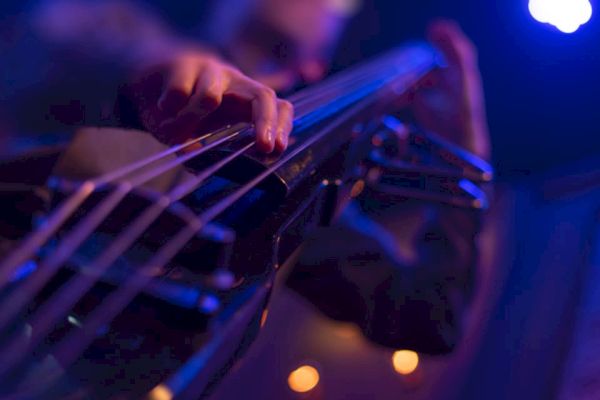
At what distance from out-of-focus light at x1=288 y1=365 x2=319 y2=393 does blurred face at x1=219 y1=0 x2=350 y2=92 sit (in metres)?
1.07

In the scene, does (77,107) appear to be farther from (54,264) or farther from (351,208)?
(54,264)

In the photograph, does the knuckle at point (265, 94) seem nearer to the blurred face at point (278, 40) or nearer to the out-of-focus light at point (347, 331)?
the out-of-focus light at point (347, 331)

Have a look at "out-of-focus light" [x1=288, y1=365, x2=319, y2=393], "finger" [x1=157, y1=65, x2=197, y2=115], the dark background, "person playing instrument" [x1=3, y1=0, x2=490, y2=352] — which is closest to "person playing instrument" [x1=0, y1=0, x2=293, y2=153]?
"person playing instrument" [x1=3, y1=0, x2=490, y2=352]

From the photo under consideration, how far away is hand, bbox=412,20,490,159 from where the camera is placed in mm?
1335

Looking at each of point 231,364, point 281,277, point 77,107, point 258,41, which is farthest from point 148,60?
point 258,41

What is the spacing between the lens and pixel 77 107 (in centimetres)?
100

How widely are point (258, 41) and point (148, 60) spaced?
0.72 metres

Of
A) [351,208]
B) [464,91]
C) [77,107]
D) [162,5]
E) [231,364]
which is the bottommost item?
[231,364]

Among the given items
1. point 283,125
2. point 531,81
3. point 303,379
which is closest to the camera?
point 303,379

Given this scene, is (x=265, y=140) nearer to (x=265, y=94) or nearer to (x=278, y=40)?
(x=265, y=94)

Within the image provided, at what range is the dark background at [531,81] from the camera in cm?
184

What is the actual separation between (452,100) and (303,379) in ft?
3.88

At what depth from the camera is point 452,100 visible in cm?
142

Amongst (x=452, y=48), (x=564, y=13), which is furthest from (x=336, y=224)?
(x=564, y=13)
